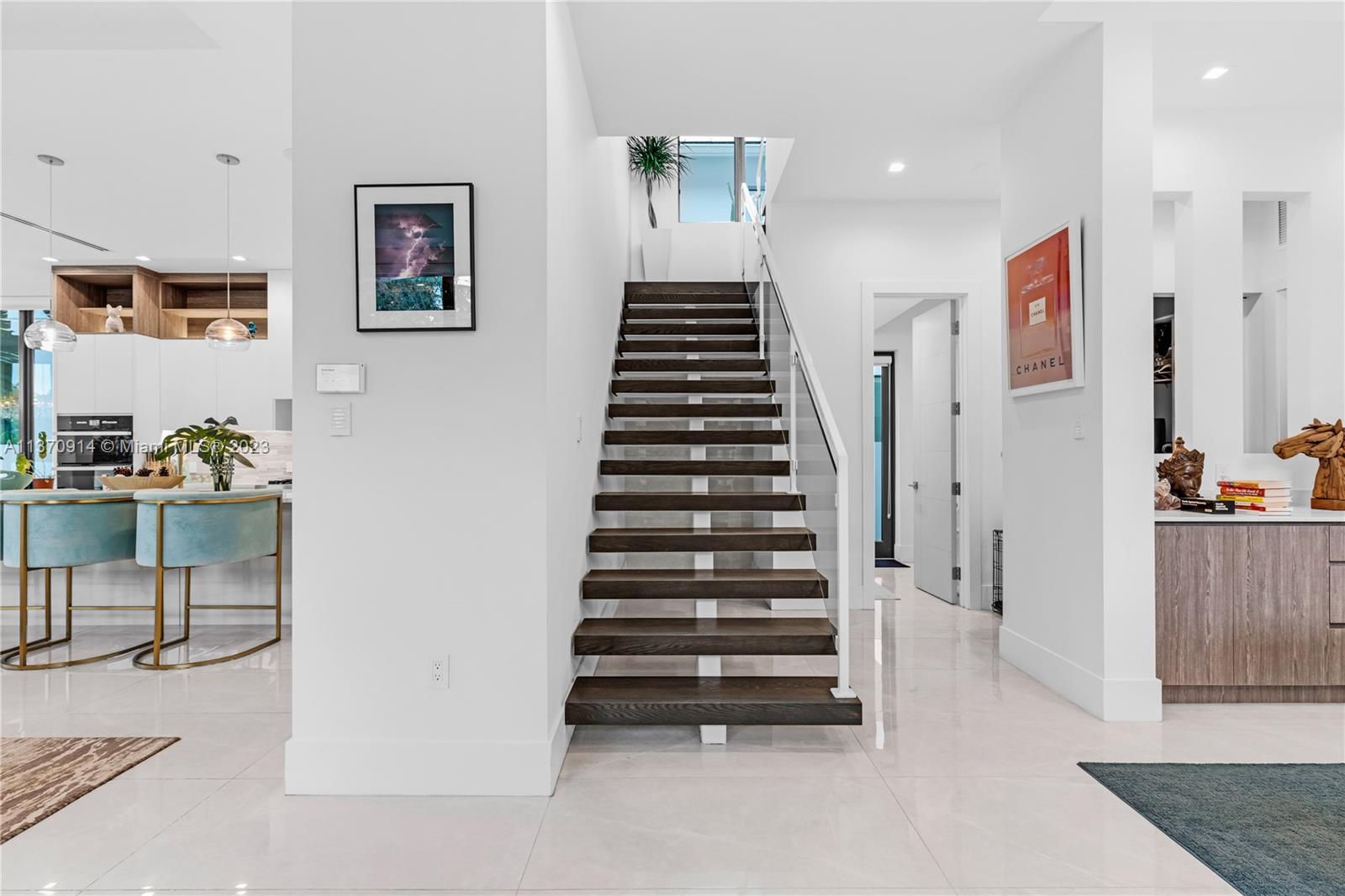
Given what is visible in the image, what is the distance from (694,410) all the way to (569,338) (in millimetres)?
1866

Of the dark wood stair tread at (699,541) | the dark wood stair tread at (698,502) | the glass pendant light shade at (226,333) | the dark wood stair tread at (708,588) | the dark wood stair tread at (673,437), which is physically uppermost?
the glass pendant light shade at (226,333)

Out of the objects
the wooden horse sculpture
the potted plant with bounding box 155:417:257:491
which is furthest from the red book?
the potted plant with bounding box 155:417:257:491

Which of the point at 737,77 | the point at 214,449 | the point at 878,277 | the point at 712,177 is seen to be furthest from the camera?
the point at 712,177

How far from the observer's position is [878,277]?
17.8 feet

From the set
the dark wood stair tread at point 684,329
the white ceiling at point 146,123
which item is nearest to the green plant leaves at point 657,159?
the dark wood stair tread at point 684,329

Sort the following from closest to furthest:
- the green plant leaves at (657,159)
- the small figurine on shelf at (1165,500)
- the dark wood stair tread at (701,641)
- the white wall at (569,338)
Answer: the white wall at (569,338), the dark wood stair tread at (701,641), the small figurine on shelf at (1165,500), the green plant leaves at (657,159)

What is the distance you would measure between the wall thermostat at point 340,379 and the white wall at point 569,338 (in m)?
0.66

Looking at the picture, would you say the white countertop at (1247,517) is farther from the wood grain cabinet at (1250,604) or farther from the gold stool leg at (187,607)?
the gold stool leg at (187,607)

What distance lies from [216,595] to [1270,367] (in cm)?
674

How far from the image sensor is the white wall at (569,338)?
2.55 metres

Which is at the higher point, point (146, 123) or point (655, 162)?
point (655, 162)

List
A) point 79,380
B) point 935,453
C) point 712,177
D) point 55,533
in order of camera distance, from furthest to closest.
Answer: point 712,177, point 79,380, point 935,453, point 55,533

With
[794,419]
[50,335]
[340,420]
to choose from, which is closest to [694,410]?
[794,419]

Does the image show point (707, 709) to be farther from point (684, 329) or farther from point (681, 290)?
point (681, 290)
